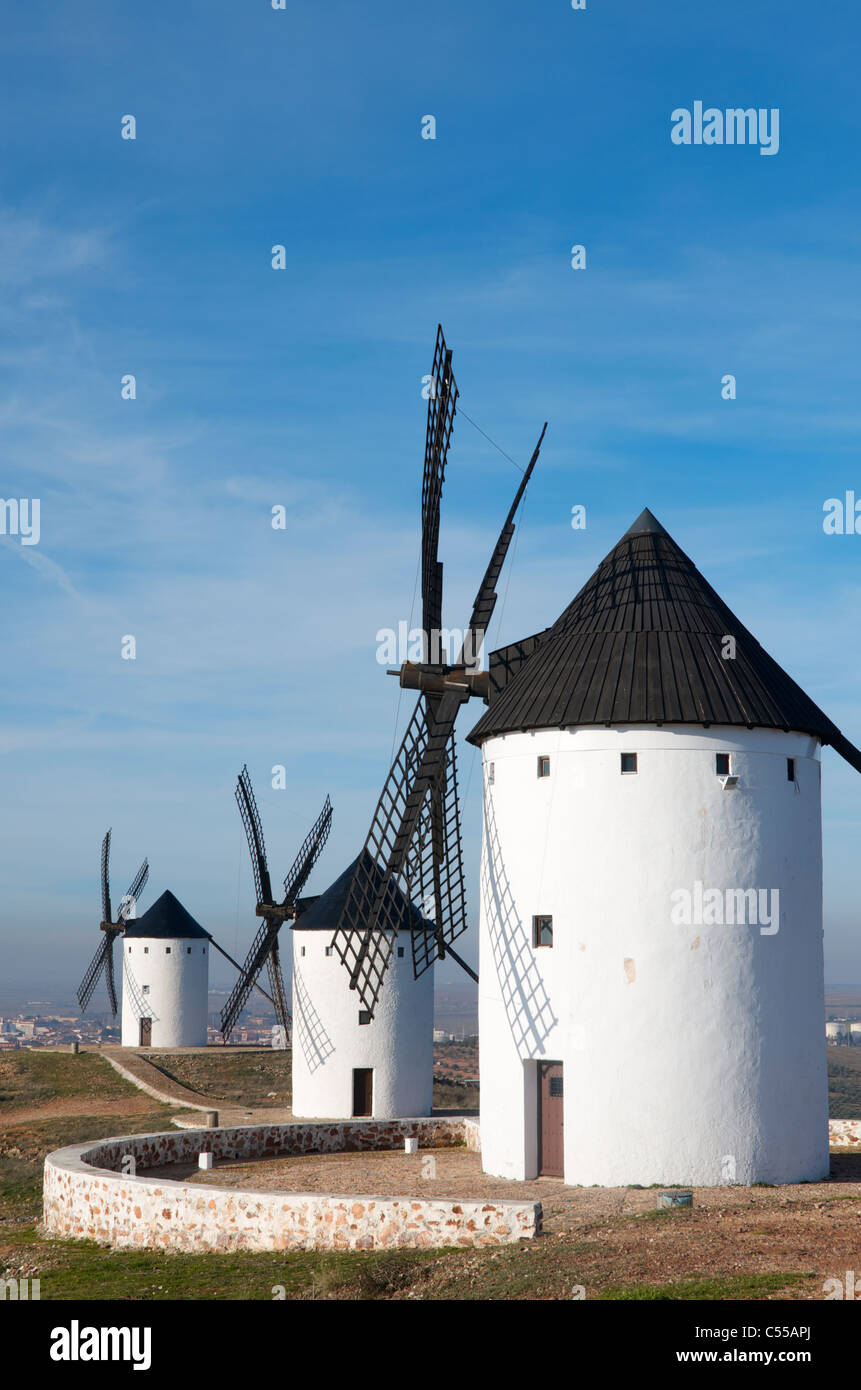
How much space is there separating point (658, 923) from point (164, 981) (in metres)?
35.6

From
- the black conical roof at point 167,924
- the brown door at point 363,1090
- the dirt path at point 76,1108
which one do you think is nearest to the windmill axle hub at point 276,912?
the black conical roof at point 167,924

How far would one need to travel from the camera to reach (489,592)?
22.2 m

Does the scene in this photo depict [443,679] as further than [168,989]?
No

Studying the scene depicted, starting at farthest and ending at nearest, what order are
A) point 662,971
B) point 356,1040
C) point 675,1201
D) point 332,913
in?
point 332,913 → point 356,1040 → point 662,971 → point 675,1201

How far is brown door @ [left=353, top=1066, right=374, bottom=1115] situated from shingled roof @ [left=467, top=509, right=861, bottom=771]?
13.4 meters

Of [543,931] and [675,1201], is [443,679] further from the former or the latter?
[675,1201]

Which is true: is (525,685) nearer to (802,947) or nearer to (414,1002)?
(802,947)

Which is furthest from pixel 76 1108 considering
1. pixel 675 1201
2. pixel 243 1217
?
pixel 675 1201

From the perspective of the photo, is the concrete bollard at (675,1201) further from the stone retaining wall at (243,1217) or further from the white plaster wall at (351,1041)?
the white plaster wall at (351,1041)

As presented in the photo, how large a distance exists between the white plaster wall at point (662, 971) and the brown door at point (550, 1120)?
17cm

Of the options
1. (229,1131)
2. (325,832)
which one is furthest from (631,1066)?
(325,832)

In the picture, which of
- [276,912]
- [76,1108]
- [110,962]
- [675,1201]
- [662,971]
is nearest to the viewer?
[675,1201]
